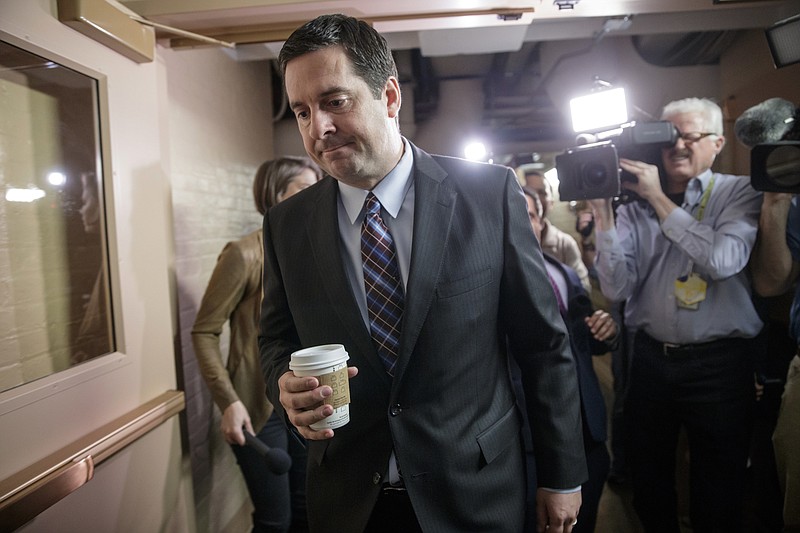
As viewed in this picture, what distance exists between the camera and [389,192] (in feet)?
3.62

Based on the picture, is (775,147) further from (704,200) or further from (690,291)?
(690,291)

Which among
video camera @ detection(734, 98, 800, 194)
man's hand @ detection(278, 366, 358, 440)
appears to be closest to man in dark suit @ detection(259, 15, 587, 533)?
man's hand @ detection(278, 366, 358, 440)

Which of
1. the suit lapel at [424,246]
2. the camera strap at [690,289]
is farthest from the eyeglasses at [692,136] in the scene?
the suit lapel at [424,246]

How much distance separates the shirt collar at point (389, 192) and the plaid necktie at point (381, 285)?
0.07ft

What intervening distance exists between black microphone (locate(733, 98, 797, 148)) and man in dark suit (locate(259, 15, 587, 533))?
1164 mm

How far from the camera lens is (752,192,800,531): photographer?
1571mm

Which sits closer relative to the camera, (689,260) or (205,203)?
(689,260)

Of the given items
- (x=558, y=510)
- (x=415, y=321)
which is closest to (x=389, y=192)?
(x=415, y=321)

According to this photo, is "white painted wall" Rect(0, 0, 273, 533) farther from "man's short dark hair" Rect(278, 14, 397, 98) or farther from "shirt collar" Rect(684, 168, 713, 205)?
"shirt collar" Rect(684, 168, 713, 205)

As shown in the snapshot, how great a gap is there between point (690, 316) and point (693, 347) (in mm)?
115

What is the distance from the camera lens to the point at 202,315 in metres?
1.87

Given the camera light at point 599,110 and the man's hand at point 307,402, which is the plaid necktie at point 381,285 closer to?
the man's hand at point 307,402

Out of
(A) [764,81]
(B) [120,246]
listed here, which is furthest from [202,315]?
(A) [764,81]

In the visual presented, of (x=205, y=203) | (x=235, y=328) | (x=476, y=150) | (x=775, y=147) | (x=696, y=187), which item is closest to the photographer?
(x=775, y=147)
